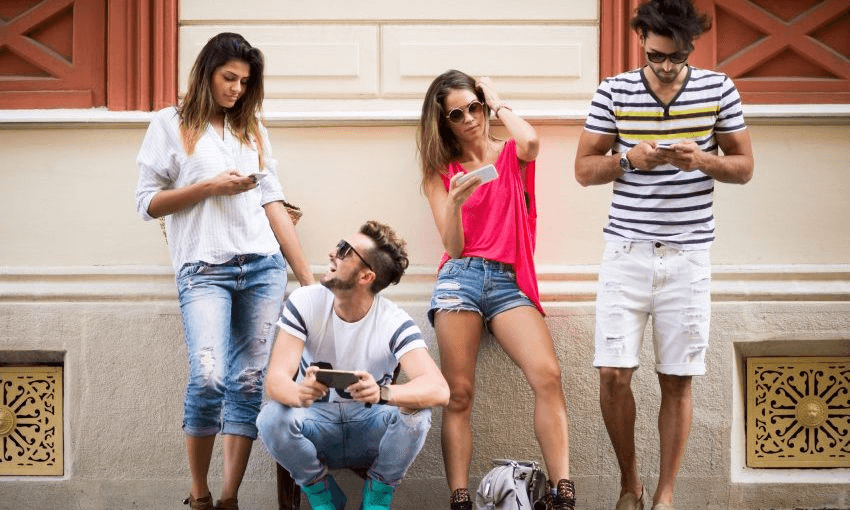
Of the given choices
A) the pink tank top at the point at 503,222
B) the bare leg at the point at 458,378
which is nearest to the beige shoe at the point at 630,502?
the bare leg at the point at 458,378

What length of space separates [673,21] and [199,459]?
2769mm

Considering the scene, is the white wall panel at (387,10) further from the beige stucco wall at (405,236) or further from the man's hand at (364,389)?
the man's hand at (364,389)

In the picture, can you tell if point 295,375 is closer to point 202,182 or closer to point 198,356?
point 198,356

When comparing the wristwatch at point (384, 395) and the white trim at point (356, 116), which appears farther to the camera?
the white trim at point (356, 116)

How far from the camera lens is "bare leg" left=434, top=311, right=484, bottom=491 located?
504 centimetres

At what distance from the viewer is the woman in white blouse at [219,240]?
4.75 meters

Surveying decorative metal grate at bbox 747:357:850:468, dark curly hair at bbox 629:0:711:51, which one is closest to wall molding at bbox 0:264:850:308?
decorative metal grate at bbox 747:357:850:468

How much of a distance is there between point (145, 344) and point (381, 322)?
4.81 ft

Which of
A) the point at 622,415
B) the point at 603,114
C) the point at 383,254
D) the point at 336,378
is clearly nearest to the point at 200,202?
the point at 383,254

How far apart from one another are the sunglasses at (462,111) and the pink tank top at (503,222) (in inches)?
8.4

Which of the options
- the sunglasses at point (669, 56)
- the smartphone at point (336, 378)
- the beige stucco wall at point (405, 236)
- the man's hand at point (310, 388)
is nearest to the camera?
the smartphone at point (336, 378)

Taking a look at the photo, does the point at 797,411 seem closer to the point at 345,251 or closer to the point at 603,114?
the point at 603,114

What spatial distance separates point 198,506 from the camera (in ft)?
15.9

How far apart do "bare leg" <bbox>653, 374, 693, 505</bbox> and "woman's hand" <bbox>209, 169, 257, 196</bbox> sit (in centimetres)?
203
